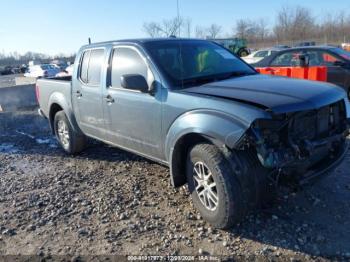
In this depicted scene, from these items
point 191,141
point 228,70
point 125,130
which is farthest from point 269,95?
point 125,130

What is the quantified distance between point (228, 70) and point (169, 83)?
95 centimetres

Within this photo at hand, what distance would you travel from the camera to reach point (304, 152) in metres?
3.45

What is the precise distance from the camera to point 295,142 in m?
3.50

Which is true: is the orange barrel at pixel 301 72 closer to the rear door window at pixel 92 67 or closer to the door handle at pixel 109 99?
the rear door window at pixel 92 67

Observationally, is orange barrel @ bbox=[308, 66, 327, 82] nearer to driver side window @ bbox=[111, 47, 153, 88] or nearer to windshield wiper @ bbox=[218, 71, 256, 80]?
windshield wiper @ bbox=[218, 71, 256, 80]

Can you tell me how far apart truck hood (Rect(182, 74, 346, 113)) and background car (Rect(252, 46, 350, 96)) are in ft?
17.7

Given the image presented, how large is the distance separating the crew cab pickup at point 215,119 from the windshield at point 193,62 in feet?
0.05

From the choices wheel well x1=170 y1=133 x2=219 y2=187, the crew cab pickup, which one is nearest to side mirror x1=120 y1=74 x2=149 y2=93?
the crew cab pickup

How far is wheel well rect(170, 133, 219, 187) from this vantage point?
404 cm

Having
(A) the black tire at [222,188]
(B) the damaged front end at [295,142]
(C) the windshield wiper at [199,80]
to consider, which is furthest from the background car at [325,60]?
(A) the black tire at [222,188]

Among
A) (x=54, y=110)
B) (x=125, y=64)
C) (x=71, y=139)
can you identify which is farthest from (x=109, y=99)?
(x=54, y=110)

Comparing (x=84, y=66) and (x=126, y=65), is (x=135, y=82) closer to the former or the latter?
(x=126, y=65)

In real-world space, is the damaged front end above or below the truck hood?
below

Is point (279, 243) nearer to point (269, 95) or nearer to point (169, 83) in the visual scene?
point (269, 95)
